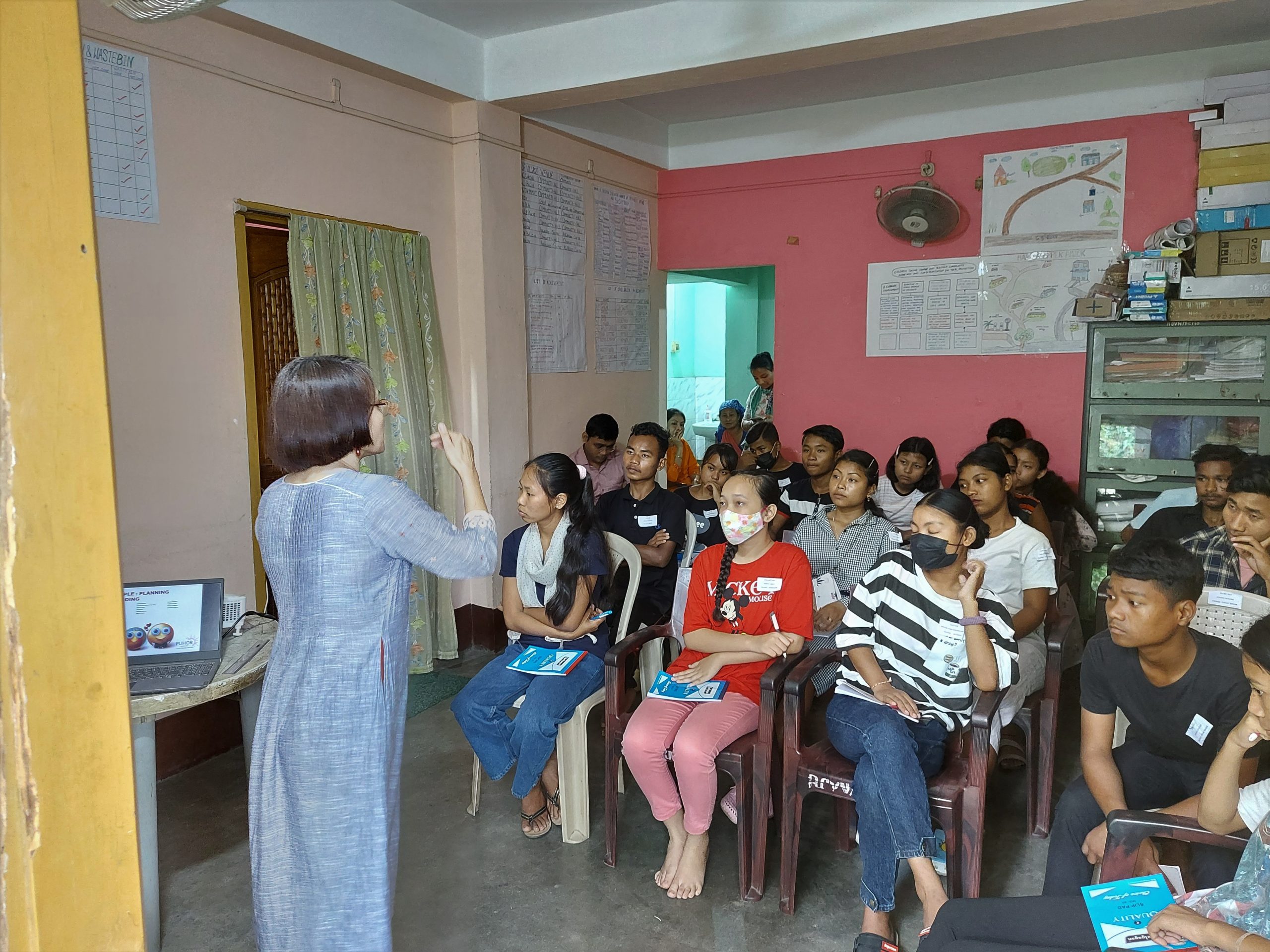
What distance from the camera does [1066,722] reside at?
3691 mm

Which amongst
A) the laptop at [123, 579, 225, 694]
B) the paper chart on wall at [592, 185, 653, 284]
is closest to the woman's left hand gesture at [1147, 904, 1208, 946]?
the laptop at [123, 579, 225, 694]

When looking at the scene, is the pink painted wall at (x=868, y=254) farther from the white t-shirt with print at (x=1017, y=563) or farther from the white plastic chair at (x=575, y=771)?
the white plastic chair at (x=575, y=771)

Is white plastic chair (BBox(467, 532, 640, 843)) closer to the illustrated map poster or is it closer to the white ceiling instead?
the white ceiling

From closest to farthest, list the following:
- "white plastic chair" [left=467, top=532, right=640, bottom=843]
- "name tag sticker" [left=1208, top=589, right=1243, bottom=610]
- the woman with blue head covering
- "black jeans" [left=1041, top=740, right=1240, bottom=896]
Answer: "black jeans" [left=1041, top=740, right=1240, bottom=896] → "name tag sticker" [left=1208, top=589, right=1243, bottom=610] → "white plastic chair" [left=467, top=532, right=640, bottom=843] → the woman with blue head covering

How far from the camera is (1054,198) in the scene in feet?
15.3

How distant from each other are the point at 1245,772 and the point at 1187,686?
0.83ft

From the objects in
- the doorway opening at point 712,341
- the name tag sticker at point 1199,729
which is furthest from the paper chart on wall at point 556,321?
the name tag sticker at point 1199,729

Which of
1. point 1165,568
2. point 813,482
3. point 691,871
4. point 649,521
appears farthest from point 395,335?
point 1165,568

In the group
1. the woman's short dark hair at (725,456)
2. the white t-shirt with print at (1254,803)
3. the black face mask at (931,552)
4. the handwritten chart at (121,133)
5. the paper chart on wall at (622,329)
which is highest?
the handwritten chart at (121,133)

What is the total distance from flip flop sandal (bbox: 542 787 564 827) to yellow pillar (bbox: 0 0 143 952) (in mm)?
2197

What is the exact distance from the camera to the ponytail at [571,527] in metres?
2.90

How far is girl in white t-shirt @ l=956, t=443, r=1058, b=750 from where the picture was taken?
9.57ft

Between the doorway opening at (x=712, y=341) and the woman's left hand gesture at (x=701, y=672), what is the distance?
5867mm

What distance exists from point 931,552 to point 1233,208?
119 inches
